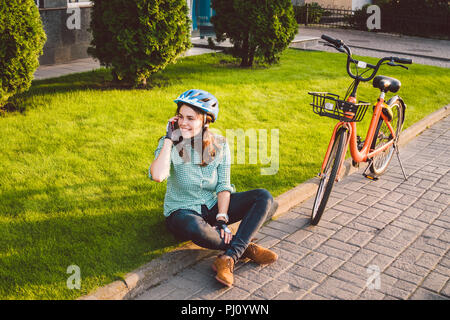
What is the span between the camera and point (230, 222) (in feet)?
14.9

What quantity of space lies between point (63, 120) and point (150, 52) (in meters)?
2.24

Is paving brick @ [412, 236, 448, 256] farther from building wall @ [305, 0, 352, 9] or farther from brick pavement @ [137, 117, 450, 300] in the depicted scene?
building wall @ [305, 0, 352, 9]

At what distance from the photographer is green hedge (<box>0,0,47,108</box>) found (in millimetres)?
7012

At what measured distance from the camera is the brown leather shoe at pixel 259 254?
13.9 feet

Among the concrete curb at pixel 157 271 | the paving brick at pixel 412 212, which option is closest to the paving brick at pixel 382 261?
the paving brick at pixel 412 212

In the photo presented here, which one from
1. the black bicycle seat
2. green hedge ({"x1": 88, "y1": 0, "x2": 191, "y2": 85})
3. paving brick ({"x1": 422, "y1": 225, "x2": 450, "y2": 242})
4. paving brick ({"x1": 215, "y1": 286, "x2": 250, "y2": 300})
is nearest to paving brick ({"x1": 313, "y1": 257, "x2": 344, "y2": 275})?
paving brick ({"x1": 215, "y1": 286, "x2": 250, "y2": 300})

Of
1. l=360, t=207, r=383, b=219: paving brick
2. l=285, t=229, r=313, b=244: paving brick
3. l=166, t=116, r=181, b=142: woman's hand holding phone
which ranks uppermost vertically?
l=166, t=116, r=181, b=142: woman's hand holding phone

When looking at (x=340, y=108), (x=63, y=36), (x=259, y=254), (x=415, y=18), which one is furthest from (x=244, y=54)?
(x=415, y=18)

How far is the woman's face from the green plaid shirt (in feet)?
0.43

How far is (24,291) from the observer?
3.59 meters

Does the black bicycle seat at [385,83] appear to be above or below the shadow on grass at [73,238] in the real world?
above

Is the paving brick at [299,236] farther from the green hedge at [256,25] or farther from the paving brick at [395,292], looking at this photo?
the green hedge at [256,25]

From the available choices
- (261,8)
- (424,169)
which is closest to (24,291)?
(424,169)

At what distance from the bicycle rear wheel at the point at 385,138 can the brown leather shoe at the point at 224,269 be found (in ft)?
8.94
